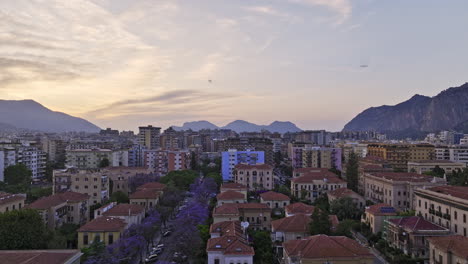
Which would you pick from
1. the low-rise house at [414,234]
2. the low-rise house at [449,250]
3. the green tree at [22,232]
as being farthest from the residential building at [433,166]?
the green tree at [22,232]

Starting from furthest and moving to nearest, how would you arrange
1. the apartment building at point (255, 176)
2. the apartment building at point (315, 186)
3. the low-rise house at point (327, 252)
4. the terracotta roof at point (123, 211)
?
the apartment building at point (255, 176) → the apartment building at point (315, 186) → the terracotta roof at point (123, 211) → the low-rise house at point (327, 252)

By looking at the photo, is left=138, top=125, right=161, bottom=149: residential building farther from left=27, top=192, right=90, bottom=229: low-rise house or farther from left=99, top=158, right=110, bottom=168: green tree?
left=27, top=192, right=90, bottom=229: low-rise house

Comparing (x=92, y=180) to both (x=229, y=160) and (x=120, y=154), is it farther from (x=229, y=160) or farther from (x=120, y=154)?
(x=120, y=154)

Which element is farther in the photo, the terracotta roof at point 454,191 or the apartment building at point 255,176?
the apartment building at point 255,176

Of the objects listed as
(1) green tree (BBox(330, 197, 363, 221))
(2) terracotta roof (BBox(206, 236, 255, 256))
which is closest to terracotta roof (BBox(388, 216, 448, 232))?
(1) green tree (BBox(330, 197, 363, 221))

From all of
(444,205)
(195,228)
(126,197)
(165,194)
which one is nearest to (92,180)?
(126,197)

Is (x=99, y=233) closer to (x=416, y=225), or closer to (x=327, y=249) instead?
(x=327, y=249)

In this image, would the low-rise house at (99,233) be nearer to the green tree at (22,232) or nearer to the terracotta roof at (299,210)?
the green tree at (22,232)
